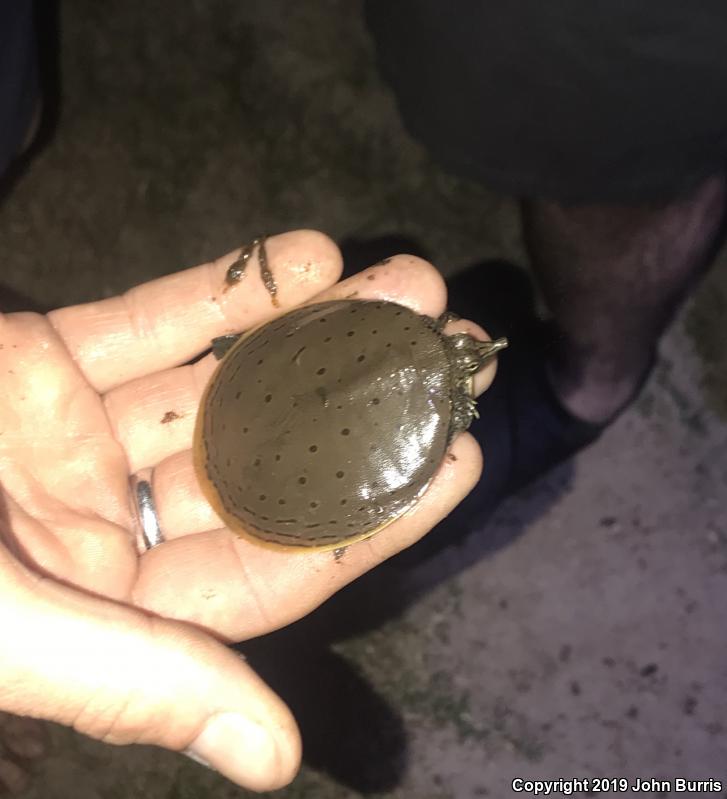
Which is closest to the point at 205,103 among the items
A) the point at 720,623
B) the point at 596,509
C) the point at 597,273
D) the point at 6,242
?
the point at 6,242

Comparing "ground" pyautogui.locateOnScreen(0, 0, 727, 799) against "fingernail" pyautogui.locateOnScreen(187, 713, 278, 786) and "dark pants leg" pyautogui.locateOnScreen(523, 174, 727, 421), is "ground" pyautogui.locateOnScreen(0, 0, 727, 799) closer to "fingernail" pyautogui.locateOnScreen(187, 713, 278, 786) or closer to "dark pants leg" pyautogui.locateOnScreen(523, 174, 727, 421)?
"dark pants leg" pyautogui.locateOnScreen(523, 174, 727, 421)

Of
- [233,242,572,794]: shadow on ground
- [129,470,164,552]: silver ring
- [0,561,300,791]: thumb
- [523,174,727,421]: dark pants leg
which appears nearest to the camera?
[0,561,300,791]: thumb

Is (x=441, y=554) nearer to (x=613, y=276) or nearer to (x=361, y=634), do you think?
(x=361, y=634)

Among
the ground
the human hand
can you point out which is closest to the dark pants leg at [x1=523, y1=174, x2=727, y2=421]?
the ground

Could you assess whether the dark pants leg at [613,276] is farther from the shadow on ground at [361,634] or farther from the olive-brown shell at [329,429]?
the olive-brown shell at [329,429]

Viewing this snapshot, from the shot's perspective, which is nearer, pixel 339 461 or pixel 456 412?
pixel 339 461

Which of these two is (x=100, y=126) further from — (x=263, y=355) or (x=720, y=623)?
(x=720, y=623)

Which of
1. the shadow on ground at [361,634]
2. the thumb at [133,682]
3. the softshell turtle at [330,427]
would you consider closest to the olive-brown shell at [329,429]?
the softshell turtle at [330,427]
